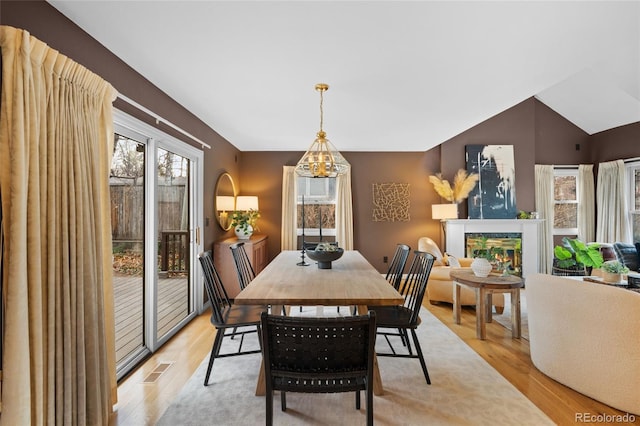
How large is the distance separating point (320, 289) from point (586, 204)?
664 cm

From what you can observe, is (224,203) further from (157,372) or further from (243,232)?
(157,372)

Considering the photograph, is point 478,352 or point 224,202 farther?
point 224,202

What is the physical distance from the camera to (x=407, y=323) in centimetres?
239

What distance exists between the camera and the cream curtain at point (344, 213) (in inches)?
235

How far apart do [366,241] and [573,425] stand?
4280 millimetres

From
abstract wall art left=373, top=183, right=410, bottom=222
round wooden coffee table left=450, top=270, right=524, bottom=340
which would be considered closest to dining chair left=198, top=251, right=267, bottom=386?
round wooden coffee table left=450, top=270, right=524, bottom=340

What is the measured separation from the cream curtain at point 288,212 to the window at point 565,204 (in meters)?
5.12

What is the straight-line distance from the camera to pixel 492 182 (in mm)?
5984

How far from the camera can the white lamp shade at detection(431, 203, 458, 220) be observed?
5.52 metres

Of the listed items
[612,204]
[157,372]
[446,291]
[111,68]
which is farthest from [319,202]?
[612,204]

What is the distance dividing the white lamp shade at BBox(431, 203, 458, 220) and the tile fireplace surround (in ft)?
1.00

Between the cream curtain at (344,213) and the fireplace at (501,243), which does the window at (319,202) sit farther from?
the fireplace at (501,243)

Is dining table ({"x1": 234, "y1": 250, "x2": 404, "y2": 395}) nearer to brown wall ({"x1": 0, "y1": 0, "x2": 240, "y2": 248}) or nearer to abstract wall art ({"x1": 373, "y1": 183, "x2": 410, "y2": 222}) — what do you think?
brown wall ({"x1": 0, "y1": 0, "x2": 240, "y2": 248})

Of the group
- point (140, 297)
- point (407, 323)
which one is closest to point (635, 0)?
point (407, 323)
